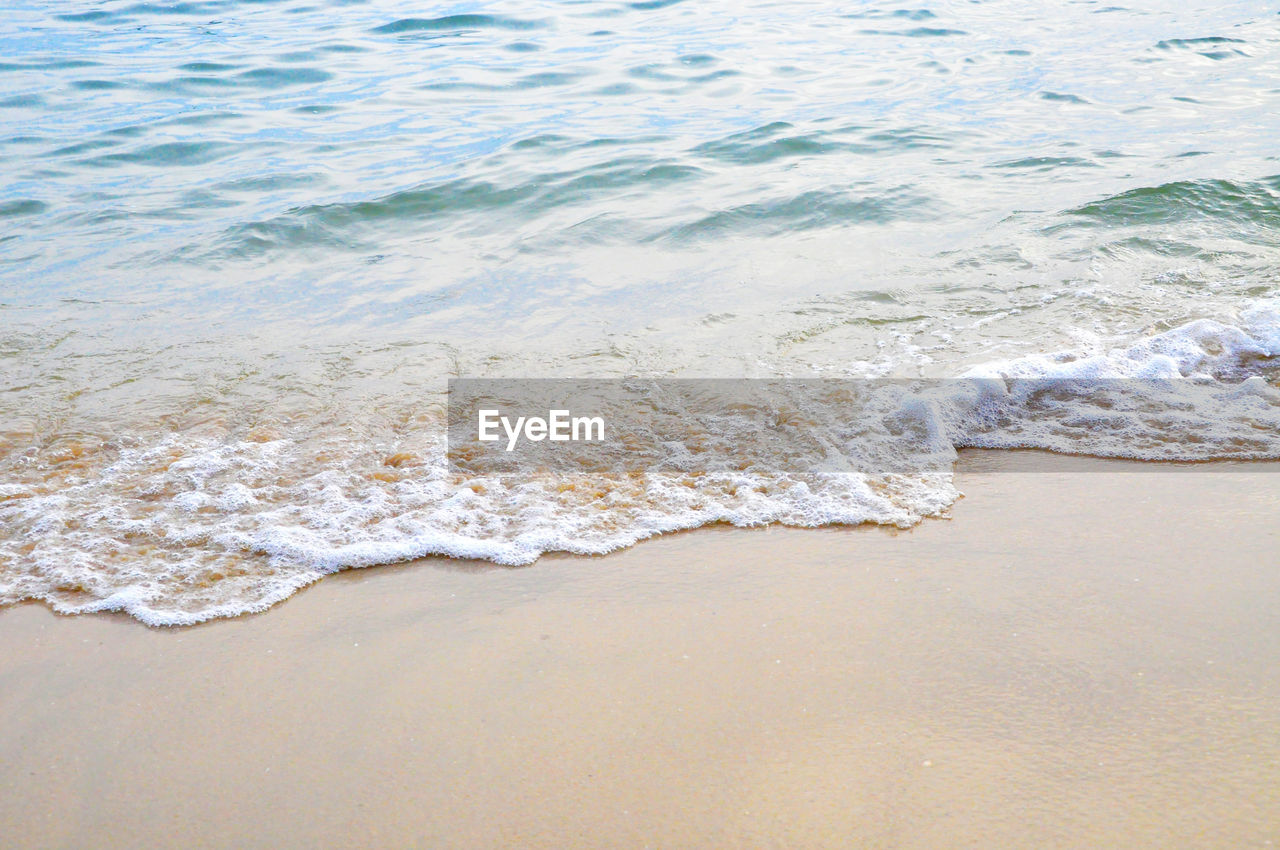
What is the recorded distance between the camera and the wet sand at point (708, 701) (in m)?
1.80

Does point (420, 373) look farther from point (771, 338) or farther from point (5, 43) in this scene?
point (5, 43)

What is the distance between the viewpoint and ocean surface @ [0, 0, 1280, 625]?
3.01 metres

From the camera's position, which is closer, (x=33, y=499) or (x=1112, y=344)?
(x=33, y=499)

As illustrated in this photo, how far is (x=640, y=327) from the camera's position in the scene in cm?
446

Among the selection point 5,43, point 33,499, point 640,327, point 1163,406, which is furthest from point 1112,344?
point 5,43

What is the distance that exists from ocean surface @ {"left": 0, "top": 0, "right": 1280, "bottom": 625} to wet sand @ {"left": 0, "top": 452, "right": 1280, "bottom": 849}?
0.23 meters

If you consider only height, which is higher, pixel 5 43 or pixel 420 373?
pixel 5 43

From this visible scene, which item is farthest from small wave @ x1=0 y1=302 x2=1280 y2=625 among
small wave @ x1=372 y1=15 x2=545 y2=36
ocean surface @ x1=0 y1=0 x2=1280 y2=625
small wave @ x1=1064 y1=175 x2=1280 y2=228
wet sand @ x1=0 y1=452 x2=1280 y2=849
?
small wave @ x1=372 y1=15 x2=545 y2=36

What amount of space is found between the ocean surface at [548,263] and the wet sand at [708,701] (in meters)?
0.23

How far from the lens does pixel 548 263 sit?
539cm

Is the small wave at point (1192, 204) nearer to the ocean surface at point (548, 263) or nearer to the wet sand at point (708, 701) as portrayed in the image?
the ocean surface at point (548, 263)

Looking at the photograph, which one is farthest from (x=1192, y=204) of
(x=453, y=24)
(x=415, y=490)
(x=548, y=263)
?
(x=453, y=24)

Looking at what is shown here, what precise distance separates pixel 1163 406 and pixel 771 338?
1.62 m

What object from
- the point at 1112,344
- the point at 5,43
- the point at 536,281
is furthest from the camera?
the point at 5,43
